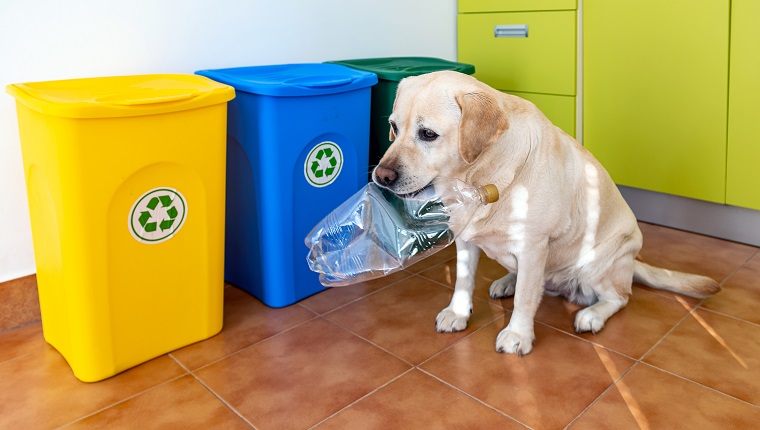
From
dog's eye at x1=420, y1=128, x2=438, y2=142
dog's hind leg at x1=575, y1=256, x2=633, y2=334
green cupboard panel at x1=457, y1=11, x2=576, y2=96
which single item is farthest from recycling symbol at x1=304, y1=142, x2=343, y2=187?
green cupboard panel at x1=457, y1=11, x2=576, y2=96

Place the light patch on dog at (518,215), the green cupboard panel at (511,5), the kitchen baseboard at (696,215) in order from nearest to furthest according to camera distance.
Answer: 1. the light patch on dog at (518,215)
2. the kitchen baseboard at (696,215)
3. the green cupboard panel at (511,5)

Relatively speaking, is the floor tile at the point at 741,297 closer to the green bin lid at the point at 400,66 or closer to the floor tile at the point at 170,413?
the green bin lid at the point at 400,66

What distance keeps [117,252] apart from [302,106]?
0.68 meters

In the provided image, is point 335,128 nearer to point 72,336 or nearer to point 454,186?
point 454,186

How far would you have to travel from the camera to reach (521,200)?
1758 mm

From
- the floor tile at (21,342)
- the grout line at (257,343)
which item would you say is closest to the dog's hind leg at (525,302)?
the grout line at (257,343)

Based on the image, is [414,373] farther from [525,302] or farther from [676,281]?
[676,281]

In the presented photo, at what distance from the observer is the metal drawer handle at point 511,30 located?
9.50 ft

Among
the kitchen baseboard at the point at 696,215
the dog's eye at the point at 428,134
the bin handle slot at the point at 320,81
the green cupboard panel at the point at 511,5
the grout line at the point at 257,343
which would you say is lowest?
the grout line at the point at 257,343

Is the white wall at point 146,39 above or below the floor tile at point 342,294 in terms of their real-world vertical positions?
above

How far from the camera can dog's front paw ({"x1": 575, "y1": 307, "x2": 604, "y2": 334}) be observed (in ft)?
6.31

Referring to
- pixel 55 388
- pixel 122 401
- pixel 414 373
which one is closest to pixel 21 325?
pixel 55 388

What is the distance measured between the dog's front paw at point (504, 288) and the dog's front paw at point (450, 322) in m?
0.24

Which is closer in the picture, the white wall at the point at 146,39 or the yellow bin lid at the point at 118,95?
the yellow bin lid at the point at 118,95
